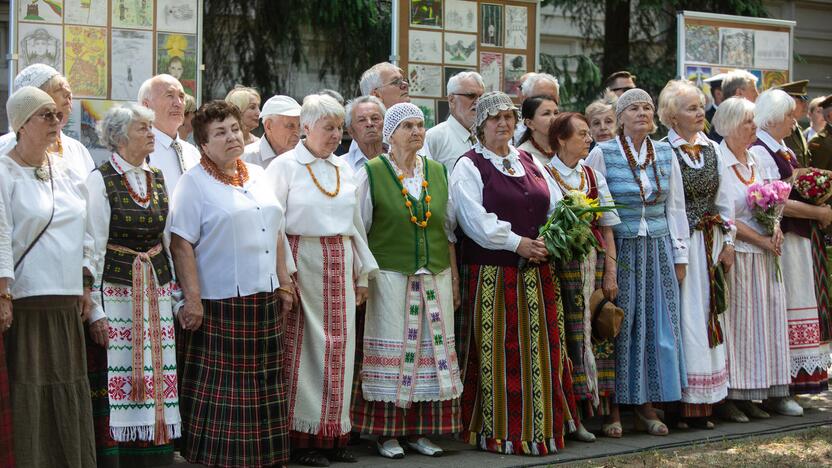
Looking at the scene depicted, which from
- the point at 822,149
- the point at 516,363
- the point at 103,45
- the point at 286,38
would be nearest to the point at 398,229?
the point at 516,363

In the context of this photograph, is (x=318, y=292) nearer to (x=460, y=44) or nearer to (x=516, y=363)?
(x=516, y=363)

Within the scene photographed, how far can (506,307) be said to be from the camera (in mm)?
6727

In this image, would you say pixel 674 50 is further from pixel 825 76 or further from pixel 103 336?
pixel 103 336

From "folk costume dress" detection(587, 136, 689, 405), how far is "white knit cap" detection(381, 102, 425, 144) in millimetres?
1485

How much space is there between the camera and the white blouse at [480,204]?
6.60m

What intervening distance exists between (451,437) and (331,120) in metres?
2.26

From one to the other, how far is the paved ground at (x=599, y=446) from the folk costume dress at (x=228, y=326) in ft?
1.82

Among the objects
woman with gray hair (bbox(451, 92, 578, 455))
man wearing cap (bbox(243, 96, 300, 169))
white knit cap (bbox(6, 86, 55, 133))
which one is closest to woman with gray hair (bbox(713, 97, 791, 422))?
woman with gray hair (bbox(451, 92, 578, 455))

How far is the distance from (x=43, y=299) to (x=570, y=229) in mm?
2999

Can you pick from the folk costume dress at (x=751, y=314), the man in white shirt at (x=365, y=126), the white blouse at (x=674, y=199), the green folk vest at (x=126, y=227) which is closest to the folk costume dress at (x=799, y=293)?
the folk costume dress at (x=751, y=314)

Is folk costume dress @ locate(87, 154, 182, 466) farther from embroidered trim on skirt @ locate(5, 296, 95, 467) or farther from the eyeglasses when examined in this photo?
the eyeglasses

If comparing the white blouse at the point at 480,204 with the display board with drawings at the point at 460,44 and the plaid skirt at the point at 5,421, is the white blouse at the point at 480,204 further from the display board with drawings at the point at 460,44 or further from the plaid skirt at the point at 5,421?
the plaid skirt at the point at 5,421

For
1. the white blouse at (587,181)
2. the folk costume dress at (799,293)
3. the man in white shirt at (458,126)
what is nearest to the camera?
the white blouse at (587,181)

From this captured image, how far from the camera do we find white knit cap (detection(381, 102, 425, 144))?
658cm
